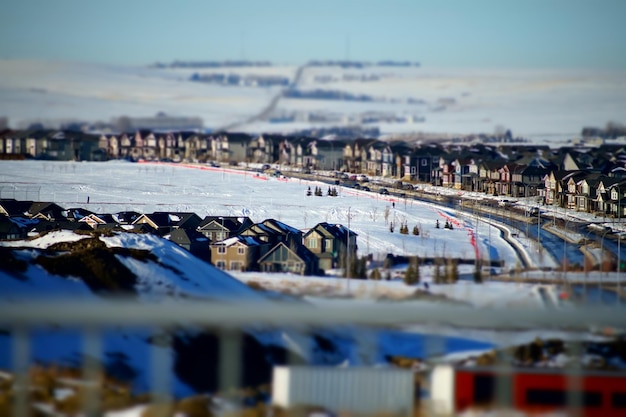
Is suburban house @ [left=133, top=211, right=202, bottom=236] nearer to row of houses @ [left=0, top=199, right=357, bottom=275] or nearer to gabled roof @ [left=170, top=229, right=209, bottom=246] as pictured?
row of houses @ [left=0, top=199, right=357, bottom=275]

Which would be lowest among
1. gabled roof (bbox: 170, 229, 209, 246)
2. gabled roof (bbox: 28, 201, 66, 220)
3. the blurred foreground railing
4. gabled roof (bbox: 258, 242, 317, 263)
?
gabled roof (bbox: 258, 242, 317, 263)

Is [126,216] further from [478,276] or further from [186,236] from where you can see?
[478,276]

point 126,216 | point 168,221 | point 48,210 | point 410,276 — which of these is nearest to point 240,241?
point 168,221

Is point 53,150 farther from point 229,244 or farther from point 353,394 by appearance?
point 353,394

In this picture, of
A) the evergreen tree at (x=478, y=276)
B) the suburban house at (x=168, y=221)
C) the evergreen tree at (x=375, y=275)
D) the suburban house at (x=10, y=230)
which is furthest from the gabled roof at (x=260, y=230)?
the suburban house at (x=10, y=230)

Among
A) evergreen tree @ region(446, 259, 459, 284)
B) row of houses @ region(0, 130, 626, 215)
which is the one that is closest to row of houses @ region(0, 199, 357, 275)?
evergreen tree @ region(446, 259, 459, 284)

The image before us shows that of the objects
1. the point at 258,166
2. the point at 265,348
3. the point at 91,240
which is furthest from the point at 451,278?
the point at 258,166
